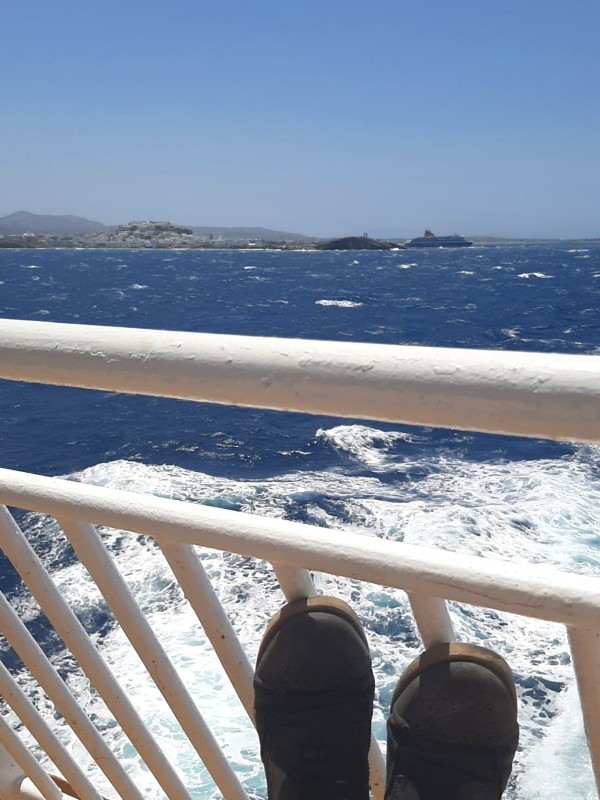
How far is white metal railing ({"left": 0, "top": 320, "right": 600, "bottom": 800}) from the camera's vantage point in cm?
80

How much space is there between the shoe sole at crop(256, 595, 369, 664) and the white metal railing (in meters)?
0.02

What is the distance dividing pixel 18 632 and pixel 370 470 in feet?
34.3

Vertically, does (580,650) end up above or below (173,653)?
above

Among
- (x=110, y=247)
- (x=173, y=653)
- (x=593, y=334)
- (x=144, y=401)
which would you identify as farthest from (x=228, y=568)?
(x=110, y=247)

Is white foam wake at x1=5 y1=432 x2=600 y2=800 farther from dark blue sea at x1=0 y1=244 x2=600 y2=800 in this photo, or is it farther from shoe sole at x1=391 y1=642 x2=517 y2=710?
shoe sole at x1=391 y1=642 x2=517 y2=710

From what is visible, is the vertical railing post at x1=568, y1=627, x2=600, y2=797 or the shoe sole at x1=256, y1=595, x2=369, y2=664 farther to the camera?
the shoe sole at x1=256, y1=595, x2=369, y2=664

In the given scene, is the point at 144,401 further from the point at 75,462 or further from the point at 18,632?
the point at 18,632

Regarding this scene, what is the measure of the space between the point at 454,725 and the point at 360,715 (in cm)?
18

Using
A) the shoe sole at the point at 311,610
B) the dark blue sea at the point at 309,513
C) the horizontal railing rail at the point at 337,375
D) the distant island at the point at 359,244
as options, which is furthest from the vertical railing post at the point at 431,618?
the distant island at the point at 359,244

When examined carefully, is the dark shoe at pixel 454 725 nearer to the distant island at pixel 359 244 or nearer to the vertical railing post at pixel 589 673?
the vertical railing post at pixel 589 673

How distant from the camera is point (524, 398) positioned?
2.58 feet

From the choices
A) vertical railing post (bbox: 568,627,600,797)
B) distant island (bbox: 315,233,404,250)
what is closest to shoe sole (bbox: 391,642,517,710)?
vertical railing post (bbox: 568,627,600,797)

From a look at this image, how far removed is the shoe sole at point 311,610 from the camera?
1187 mm

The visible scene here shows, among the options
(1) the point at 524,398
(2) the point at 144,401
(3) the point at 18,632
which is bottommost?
(2) the point at 144,401
